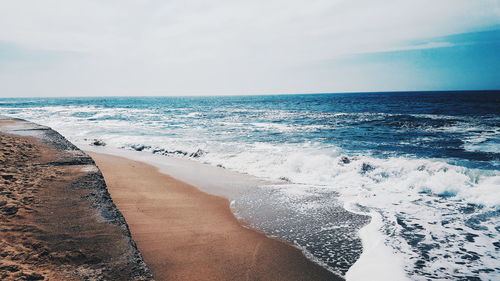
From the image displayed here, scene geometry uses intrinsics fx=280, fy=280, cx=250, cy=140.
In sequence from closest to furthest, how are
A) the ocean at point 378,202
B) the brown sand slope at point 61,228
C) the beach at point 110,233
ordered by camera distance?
1. the brown sand slope at point 61,228
2. the beach at point 110,233
3. the ocean at point 378,202

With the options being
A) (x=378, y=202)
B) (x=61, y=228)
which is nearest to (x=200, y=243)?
(x=61, y=228)

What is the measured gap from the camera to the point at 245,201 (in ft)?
21.5

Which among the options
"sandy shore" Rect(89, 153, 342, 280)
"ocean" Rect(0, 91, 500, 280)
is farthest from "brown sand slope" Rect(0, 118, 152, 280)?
"ocean" Rect(0, 91, 500, 280)

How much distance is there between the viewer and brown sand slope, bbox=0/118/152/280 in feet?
7.85

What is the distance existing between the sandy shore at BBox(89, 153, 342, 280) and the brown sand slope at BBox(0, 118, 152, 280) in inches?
33.2

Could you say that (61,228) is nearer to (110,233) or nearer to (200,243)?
(110,233)

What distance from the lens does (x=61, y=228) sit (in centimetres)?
306

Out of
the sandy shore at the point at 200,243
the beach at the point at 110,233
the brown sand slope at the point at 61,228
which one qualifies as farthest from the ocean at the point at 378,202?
the brown sand slope at the point at 61,228

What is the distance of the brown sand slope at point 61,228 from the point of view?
2.39m

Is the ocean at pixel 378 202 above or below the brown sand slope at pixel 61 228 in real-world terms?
below

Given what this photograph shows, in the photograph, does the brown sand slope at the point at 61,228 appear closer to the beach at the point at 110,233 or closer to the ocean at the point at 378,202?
the beach at the point at 110,233

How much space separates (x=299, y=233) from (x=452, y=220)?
311 cm

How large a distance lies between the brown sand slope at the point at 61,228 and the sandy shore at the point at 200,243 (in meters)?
0.84

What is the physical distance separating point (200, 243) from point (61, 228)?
6.21ft
